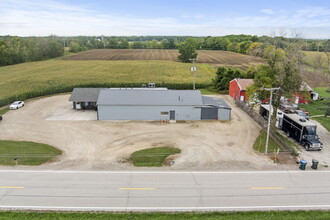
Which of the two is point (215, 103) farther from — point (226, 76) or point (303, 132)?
point (226, 76)

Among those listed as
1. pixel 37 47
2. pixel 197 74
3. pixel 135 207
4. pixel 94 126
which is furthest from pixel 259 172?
pixel 37 47

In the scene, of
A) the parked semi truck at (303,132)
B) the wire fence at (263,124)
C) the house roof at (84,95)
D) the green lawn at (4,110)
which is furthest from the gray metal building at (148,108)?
the green lawn at (4,110)

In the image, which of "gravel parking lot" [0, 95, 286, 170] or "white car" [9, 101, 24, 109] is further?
"white car" [9, 101, 24, 109]

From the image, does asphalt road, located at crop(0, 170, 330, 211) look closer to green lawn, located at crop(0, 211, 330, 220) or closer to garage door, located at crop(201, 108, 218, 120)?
green lawn, located at crop(0, 211, 330, 220)

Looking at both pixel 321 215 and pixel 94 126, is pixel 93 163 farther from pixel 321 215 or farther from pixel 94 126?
pixel 321 215

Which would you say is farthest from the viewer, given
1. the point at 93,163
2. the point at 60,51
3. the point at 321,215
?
the point at 60,51

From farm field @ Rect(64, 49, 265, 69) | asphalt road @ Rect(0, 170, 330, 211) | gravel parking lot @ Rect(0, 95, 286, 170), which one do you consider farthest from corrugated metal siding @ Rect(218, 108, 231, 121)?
farm field @ Rect(64, 49, 265, 69)
